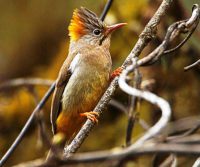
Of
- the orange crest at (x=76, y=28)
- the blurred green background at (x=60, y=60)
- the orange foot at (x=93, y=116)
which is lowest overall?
the blurred green background at (x=60, y=60)

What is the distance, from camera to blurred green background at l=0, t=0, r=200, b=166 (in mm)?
5367

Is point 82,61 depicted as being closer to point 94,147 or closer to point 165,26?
point 165,26

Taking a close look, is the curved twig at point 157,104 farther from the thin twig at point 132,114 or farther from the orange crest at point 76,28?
the orange crest at point 76,28

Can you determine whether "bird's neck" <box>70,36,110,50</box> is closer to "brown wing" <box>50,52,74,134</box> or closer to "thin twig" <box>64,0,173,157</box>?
"brown wing" <box>50,52,74,134</box>

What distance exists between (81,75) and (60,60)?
235cm

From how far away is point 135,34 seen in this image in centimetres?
577

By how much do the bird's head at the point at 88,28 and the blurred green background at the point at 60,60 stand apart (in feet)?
2.31

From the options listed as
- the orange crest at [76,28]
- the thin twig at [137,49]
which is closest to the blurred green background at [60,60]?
the orange crest at [76,28]

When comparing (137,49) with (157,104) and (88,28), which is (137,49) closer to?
(157,104)

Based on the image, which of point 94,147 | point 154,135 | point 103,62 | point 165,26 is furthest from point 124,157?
point 94,147

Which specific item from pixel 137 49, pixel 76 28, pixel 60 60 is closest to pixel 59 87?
pixel 76 28

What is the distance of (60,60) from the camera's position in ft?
20.8

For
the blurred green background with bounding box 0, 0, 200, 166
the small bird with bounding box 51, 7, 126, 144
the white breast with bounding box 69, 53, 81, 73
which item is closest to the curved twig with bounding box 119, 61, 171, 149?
the small bird with bounding box 51, 7, 126, 144

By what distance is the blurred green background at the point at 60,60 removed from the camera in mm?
5367
